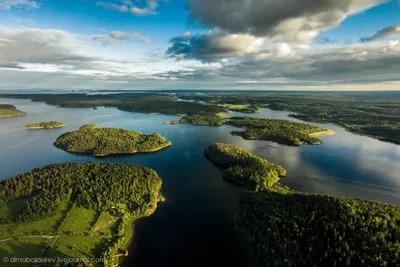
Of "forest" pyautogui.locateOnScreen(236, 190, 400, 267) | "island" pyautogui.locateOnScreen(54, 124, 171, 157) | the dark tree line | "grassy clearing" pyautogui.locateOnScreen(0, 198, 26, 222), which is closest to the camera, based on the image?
"forest" pyautogui.locateOnScreen(236, 190, 400, 267)

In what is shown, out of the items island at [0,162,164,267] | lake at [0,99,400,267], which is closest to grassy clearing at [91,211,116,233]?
island at [0,162,164,267]

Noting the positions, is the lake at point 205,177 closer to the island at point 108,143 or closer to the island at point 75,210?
the island at point 75,210

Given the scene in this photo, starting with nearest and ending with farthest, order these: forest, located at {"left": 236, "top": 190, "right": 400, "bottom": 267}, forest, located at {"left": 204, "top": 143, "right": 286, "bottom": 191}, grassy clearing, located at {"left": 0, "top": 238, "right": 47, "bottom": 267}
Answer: forest, located at {"left": 236, "top": 190, "right": 400, "bottom": 267}, grassy clearing, located at {"left": 0, "top": 238, "right": 47, "bottom": 267}, forest, located at {"left": 204, "top": 143, "right": 286, "bottom": 191}

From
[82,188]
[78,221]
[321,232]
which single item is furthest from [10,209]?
[321,232]

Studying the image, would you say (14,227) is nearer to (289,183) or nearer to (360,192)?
(289,183)

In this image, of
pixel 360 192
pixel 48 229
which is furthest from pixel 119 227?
pixel 360 192

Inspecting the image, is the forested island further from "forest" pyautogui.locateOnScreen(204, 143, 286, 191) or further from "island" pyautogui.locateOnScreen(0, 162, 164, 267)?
"island" pyautogui.locateOnScreen(0, 162, 164, 267)
